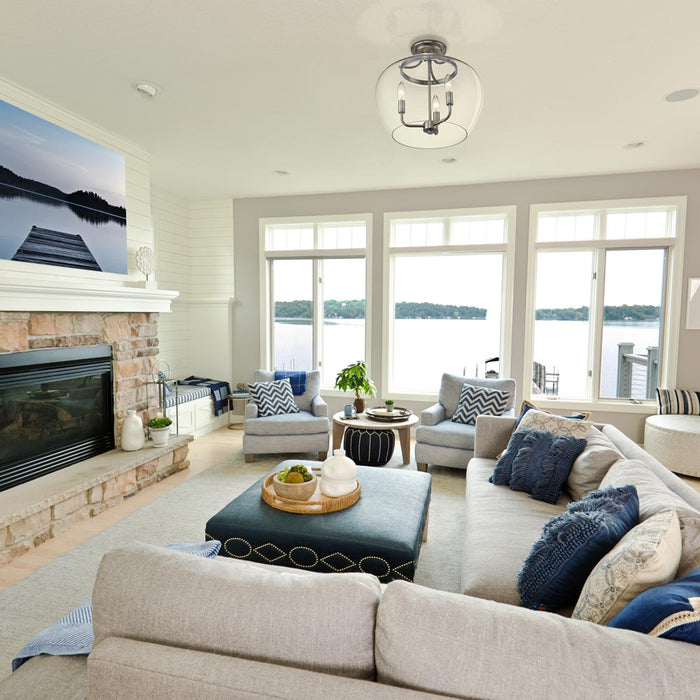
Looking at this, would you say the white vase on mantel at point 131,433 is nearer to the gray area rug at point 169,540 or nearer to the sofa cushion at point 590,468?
the gray area rug at point 169,540

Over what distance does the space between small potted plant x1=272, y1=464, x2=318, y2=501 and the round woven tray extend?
3cm

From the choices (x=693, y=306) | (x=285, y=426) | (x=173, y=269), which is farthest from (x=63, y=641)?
(x=693, y=306)

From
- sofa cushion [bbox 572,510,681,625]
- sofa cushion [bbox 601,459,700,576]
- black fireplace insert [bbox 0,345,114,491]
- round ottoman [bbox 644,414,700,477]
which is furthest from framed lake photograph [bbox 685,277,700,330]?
black fireplace insert [bbox 0,345,114,491]

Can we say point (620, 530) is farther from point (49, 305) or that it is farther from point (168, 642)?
point (49, 305)

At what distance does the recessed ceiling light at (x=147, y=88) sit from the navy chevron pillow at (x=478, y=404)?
3.43 metres

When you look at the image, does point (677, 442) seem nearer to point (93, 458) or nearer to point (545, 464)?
point (545, 464)

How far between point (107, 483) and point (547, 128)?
4205 millimetres

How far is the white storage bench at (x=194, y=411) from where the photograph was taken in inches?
193

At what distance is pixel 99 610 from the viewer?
1.09 m

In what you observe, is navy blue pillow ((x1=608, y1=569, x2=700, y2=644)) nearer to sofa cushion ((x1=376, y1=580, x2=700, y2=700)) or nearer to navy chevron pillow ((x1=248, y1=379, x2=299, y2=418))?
sofa cushion ((x1=376, y1=580, x2=700, y2=700))

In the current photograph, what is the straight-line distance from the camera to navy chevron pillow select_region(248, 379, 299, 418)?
4586 mm

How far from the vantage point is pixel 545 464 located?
2.60 metres

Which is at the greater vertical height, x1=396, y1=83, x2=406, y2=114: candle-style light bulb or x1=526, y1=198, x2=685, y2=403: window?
x1=396, y1=83, x2=406, y2=114: candle-style light bulb

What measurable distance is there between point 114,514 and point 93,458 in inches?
22.6
